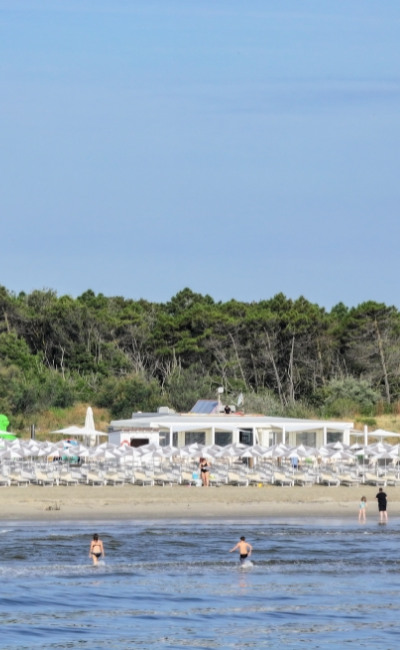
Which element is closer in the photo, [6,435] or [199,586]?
[199,586]

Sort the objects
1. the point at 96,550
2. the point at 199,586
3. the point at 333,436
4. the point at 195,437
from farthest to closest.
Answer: the point at 333,436, the point at 195,437, the point at 96,550, the point at 199,586

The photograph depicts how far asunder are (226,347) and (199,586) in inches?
1778

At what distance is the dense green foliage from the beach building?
15.1 m

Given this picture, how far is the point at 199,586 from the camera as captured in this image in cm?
2291

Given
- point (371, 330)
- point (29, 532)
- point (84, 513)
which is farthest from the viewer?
point (371, 330)

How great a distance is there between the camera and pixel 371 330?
6631 centimetres

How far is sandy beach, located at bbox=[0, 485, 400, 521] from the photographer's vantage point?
31.5 meters

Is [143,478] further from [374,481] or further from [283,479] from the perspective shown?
[374,481]

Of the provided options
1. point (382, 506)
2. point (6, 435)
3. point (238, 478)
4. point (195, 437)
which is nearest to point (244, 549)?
point (382, 506)

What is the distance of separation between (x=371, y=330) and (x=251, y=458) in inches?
1041

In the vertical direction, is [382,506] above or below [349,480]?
below

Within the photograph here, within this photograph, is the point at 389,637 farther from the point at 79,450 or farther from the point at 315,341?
the point at 315,341

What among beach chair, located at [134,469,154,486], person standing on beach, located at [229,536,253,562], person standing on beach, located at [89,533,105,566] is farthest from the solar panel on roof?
person standing on beach, located at [89,533,105,566]

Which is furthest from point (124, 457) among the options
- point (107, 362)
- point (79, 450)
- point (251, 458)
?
point (107, 362)
